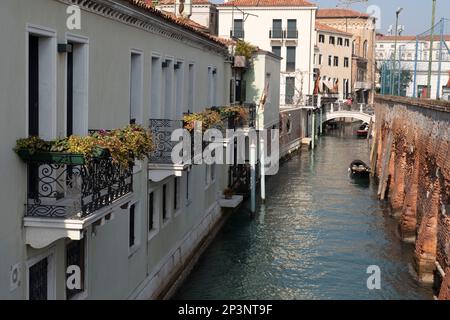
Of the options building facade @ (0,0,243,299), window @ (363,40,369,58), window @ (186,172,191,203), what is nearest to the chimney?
building facade @ (0,0,243,299)

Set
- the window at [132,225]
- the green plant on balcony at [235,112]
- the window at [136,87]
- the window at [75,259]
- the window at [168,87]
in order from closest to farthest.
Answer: the window at [75,259] < the window at [136,87] < the window at [132,225] < the window at [168,87] < the green plant on balcony at [235,112]

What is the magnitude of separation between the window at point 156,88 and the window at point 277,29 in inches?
1739

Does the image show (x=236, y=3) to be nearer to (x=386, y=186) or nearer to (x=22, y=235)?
(x=386, y=186)

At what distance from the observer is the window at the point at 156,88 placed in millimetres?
13539

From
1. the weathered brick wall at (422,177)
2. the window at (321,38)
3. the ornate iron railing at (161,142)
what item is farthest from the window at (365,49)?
the ornate iron railing at (161,142)

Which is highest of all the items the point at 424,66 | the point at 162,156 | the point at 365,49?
the point at 365,49

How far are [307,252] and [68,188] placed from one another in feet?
40.2

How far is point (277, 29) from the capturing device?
56.8 metres

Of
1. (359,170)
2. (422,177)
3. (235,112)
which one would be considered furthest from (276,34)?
(422,177)

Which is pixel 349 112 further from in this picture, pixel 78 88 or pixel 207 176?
pixel 78 88

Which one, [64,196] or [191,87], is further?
[191,87]

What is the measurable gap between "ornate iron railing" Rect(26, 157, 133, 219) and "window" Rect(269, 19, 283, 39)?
49.3 m

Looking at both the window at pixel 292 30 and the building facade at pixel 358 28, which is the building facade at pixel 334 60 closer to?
the building facade at pixel 358 28
